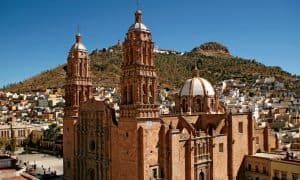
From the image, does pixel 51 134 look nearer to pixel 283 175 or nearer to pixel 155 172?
pixel 155 172

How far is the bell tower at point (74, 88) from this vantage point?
116 ft

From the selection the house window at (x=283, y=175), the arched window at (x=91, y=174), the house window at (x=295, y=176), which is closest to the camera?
the house window at (x=295, y=176)

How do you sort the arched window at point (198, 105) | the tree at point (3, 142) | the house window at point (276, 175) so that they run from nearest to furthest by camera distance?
1. the house window at point (276, 175)
2. the arched window at point (198, 105)
3. the tree at point (3, 142)

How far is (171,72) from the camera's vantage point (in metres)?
141

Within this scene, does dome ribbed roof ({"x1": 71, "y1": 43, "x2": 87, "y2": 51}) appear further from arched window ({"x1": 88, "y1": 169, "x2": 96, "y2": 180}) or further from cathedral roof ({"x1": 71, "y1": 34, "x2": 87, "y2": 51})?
arched window ({"x1": 88, "y1": 169, "x2": 96, "y2": 180})

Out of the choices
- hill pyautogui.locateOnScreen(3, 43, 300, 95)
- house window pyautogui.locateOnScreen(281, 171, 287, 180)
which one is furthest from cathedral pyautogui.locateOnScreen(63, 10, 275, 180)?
hill pyautogui.locateOnScreen(3, 43, 300, 95)

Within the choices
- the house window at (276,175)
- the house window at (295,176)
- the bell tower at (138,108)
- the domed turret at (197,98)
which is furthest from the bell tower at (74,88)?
the house window at (295,176)

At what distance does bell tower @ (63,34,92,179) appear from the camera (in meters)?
35.2

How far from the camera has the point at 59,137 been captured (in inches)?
2532

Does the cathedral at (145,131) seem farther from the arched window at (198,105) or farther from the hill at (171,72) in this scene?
the hill at (171,72)

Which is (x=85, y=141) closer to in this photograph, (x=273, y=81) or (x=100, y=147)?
(x=100, y=147)

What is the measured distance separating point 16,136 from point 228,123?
5027 centimetres

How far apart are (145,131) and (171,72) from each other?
11469 centimetres

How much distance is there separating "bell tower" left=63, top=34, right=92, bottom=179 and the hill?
8968cm
